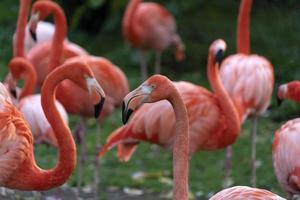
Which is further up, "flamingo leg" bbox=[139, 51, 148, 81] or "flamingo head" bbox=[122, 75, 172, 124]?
"flamingo head" bbox=[122, 75, 172, 124]

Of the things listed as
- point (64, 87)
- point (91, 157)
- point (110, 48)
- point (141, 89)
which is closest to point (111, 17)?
point (110, 48)

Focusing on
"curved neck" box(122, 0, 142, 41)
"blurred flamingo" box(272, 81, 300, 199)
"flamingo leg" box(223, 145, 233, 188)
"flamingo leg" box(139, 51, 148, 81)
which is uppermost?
"curved neck" box(122, 0, 142, 41)

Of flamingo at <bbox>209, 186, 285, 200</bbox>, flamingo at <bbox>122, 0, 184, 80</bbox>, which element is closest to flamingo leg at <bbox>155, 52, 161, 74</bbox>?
flamingo at <bbox>122, 0, 184, 80</bbox>

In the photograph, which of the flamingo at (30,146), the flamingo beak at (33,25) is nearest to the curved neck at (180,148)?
the flamingo at (30,146)

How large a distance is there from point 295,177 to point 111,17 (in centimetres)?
684

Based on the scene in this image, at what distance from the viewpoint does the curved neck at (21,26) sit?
271 inches

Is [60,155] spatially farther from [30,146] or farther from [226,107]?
[226,107]

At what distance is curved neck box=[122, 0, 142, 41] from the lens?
9219 mm

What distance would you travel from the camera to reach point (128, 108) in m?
3.92

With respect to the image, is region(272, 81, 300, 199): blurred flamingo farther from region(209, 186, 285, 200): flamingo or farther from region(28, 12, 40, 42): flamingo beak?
region(28, 12, 40, 42): flamingo beak

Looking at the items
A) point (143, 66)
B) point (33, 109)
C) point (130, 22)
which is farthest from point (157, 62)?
point (33, 109)

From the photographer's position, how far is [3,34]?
12172mm

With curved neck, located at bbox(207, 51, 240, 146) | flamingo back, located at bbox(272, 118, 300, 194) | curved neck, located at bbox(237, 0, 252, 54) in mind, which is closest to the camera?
flamingo back, located at bbox(272, 118, 300, 194)

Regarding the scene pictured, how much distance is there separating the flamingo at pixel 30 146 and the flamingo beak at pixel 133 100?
680 mm
